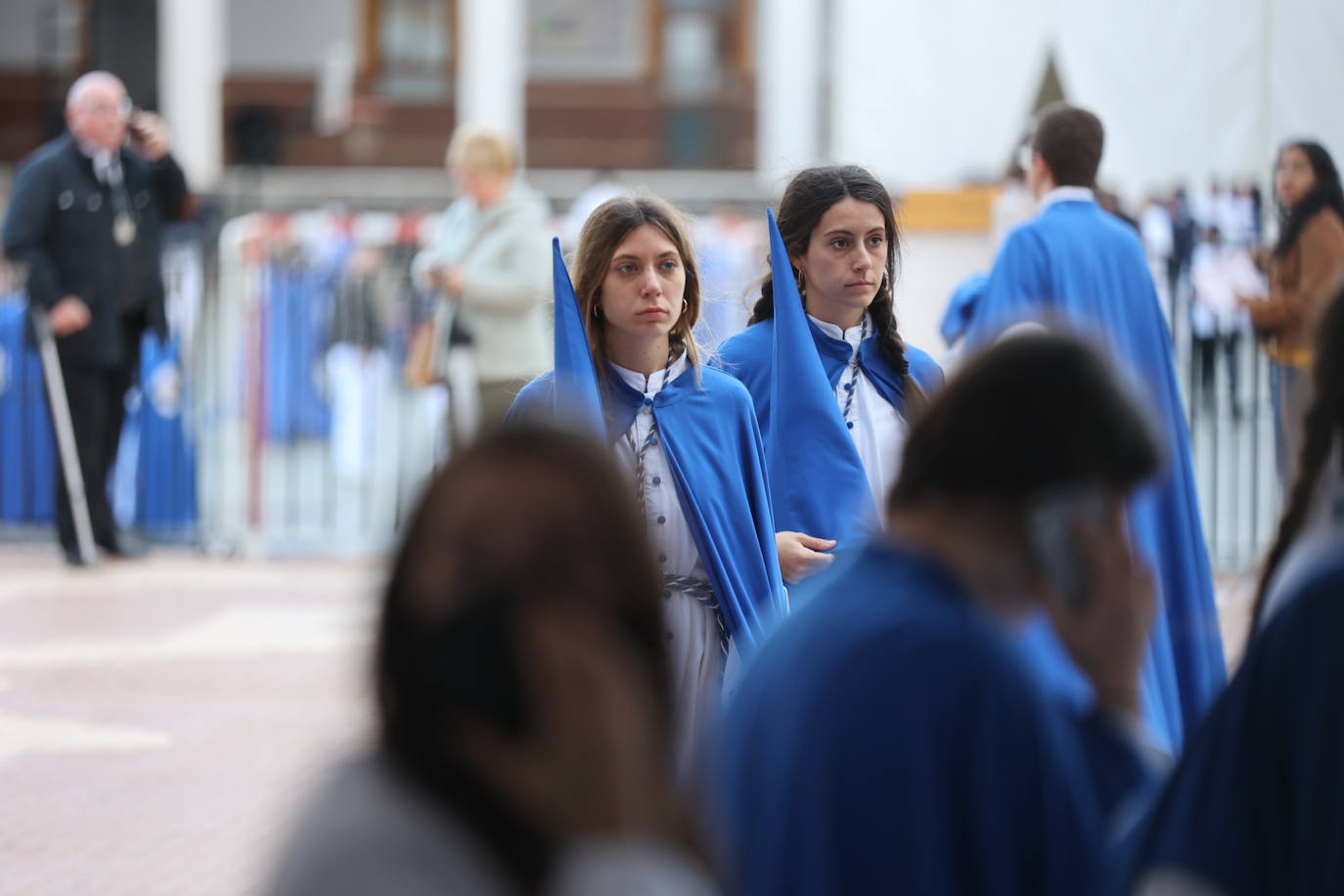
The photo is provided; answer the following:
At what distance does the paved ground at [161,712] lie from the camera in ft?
15.9

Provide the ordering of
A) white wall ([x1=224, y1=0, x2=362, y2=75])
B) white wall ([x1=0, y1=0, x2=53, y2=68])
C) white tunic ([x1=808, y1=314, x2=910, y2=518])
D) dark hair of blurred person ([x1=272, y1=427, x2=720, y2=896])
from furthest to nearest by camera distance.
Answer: white wall ([x1=224, y1=0, x2=362, y2=75]) < white wall ([x1=0, y1=0, x2=53, y2=68]) < white tunic ([x1=808, y1=314, x2=910, y2=518]) < dark hair of blurred person ([x1=272, y1=427, x2=720, y2=896])

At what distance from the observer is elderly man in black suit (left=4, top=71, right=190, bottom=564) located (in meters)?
9.54

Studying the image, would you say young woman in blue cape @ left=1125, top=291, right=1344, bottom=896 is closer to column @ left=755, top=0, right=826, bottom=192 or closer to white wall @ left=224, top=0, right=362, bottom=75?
column @ left=755, top=0, right=826, bottom=192

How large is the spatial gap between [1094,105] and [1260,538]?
2.47 m

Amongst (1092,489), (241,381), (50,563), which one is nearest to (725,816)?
(1092,489)

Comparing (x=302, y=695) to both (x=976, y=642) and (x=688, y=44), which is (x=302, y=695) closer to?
(x=976, y=642)

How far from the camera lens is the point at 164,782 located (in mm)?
5609

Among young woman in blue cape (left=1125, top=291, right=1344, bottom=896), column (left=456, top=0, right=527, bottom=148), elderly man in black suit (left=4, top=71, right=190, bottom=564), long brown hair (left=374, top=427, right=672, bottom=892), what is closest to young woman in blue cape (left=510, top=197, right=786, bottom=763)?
young woman in blue cape (left=1125, top=291, right=1344, bottom=896)

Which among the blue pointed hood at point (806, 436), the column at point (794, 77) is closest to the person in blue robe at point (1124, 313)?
the blue pointed hood at point (806, 436)

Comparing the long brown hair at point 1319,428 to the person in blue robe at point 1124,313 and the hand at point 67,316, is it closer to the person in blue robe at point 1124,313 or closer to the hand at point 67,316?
the person in blue robe at point 1124,313

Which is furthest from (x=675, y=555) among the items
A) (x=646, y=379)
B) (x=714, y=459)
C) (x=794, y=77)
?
(x=794, y=77)

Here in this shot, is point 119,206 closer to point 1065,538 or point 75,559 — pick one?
point 75,559

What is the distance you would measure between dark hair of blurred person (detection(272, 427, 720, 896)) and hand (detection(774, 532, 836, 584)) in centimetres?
266

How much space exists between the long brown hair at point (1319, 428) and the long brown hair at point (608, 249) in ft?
6.68
